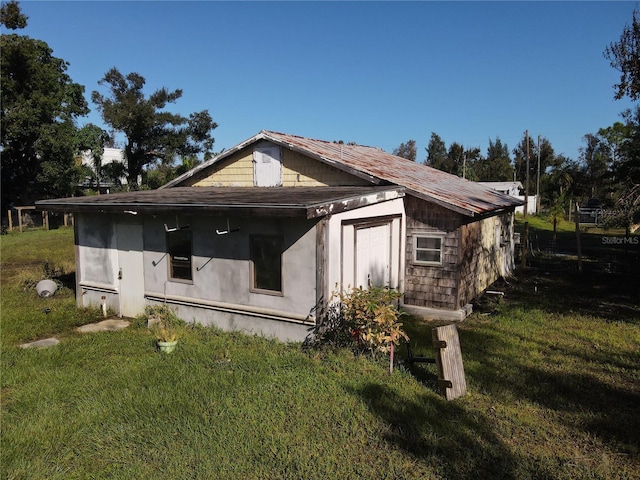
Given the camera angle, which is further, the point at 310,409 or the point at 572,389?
the point at 572,389

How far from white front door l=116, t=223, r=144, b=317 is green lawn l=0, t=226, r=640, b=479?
126cm

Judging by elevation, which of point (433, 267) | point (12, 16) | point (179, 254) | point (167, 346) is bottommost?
point (167, 346)

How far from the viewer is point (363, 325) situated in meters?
7.19

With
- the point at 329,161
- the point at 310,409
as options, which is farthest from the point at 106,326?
the point at 329,161

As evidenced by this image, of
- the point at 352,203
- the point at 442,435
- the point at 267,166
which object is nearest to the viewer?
the point at 442,435

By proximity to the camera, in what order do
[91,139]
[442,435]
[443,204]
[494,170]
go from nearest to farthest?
[442,435], [443,204], [91,139], [494,170]

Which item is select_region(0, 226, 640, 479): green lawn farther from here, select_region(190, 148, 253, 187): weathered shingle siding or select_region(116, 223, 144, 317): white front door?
select_region(190, 148, 253, 187): weathered shingle siding

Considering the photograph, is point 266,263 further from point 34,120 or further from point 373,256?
point 34,120

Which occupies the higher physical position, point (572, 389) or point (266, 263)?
point (266, 263)

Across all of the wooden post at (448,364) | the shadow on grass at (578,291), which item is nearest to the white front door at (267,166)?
the shadow on grass at (578,291)

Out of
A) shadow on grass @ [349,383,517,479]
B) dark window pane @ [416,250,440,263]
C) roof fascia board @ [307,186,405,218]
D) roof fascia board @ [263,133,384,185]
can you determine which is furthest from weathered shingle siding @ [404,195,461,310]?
shadow on grass @ [349,383,517,479]

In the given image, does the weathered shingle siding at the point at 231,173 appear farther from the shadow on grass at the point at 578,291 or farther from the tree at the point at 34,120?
the tree at the point at 34,120

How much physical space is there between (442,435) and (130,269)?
8251 mm

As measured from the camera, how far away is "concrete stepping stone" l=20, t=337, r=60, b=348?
837 centimetres
